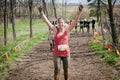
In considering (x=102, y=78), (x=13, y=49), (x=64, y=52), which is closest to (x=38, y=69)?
(x=102, y=78)

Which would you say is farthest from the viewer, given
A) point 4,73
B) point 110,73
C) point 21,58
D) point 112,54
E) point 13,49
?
point 13,49

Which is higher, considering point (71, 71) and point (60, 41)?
point (60, 41)

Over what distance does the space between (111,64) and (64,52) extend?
512 centimetres

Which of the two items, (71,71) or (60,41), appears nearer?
(60,41)

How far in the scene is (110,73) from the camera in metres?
11.1

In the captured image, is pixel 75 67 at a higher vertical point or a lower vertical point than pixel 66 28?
lower

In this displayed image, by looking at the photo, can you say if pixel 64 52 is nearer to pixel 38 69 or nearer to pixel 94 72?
pixel 94 72

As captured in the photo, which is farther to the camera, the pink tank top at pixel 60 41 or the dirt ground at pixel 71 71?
the dirt ground at pixel 71 71

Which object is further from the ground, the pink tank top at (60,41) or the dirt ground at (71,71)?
the pink tank top at (60,41)

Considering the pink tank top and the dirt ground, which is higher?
the pink tank top

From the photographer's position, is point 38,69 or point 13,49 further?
point 13,49

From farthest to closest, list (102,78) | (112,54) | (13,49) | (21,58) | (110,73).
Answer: (13,49) → (21,58) → (112,54) → (110,73) → (102,78)

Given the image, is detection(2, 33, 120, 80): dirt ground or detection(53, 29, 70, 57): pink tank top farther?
detection(2, 33, 120, 80): dirt ground

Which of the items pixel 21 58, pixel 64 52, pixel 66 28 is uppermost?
pixel 66 28
